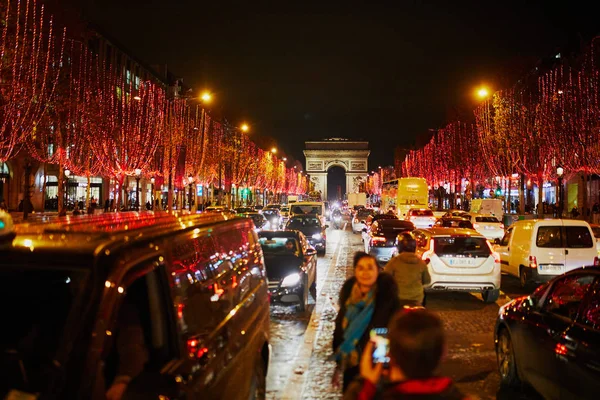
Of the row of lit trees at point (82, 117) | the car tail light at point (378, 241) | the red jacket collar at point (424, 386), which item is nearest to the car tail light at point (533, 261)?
the car tail light at point (378, 241)

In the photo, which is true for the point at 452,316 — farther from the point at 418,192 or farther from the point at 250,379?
the point at 418,192

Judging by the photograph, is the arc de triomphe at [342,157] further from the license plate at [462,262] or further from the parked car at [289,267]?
the license plate at [462,262]

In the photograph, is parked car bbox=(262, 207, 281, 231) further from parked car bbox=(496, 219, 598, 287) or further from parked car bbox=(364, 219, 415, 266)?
parked car bbox=(496, 219, 598, 287)

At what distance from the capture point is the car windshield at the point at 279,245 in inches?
485

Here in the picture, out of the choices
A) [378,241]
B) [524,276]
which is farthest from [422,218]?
[524,276]

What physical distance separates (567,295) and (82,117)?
3293 centimetres

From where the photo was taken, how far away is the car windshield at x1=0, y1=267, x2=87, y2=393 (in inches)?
104

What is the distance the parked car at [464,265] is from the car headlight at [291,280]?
9.31 feet

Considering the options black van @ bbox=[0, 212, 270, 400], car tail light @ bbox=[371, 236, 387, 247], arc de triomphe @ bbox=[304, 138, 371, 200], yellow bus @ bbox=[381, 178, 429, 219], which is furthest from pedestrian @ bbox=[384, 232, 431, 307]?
arc de triomphe @ bbox=[304, 138, 371, 200]

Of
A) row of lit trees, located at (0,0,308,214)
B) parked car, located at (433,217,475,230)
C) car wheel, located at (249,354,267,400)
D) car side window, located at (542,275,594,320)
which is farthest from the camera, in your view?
parked car, located at (433,217,475,230)

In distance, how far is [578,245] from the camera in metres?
13.1

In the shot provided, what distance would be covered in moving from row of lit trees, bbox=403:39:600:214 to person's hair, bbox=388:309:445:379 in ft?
98.9

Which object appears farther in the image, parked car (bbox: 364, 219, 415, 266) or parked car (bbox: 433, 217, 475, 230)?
parked car (bbox: 433, 217, 475, 230)

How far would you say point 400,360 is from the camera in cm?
255
